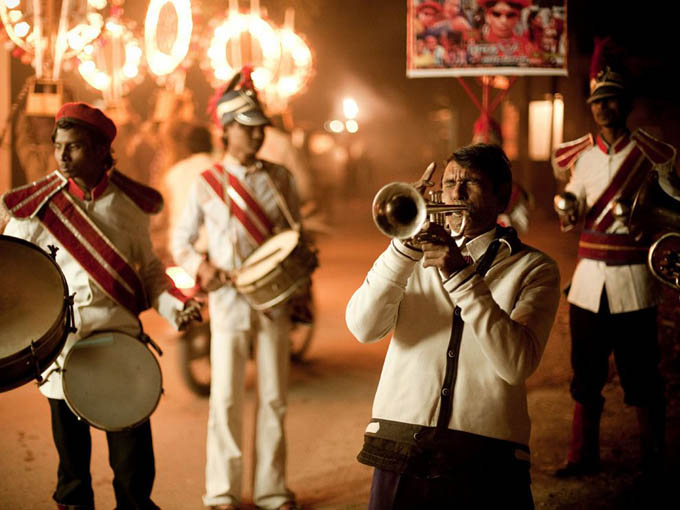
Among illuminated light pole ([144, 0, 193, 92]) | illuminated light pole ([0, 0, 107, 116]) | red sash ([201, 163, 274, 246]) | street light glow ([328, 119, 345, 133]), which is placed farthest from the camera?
street light glow ([328, 119, 345, 133])

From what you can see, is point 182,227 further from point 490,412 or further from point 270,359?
point 490,412

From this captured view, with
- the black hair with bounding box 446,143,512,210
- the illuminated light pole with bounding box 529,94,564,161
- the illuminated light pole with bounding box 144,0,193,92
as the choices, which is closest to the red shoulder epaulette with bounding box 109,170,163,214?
the black hair with bounding box 446,143,512,210

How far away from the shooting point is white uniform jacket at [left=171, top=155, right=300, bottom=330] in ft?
15.9

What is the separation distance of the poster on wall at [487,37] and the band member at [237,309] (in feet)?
4.65

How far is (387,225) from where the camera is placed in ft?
8.23

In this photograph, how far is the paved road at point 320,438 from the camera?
520cm

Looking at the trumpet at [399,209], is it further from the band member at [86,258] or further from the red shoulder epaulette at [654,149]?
the red shoulder epaulette at [654,149]

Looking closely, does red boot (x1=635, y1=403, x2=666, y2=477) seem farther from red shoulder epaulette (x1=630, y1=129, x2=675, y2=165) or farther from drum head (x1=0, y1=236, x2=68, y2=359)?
drum head (x1=0, y1=236, x2=68, y2=359)

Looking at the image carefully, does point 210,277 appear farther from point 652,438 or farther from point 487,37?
point 652,438

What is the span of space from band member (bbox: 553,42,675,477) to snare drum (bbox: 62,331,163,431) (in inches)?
110

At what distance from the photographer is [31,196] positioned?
376 cm

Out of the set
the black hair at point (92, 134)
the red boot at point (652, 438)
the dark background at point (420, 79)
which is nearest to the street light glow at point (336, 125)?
the dark background at point (420, 79)

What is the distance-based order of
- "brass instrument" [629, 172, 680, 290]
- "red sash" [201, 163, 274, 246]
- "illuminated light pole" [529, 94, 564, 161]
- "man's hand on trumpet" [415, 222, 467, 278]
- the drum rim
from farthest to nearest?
"illuminated light pole" [529, 94, 564, 161] → "red sash" [201, 163, 274, 246] → "brass instrument" [629, 172, 680, 290] → the drum rim → "man's hand on trumpet" [415, 222, 467, 278]

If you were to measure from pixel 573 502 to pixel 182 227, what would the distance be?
9.59 ft
